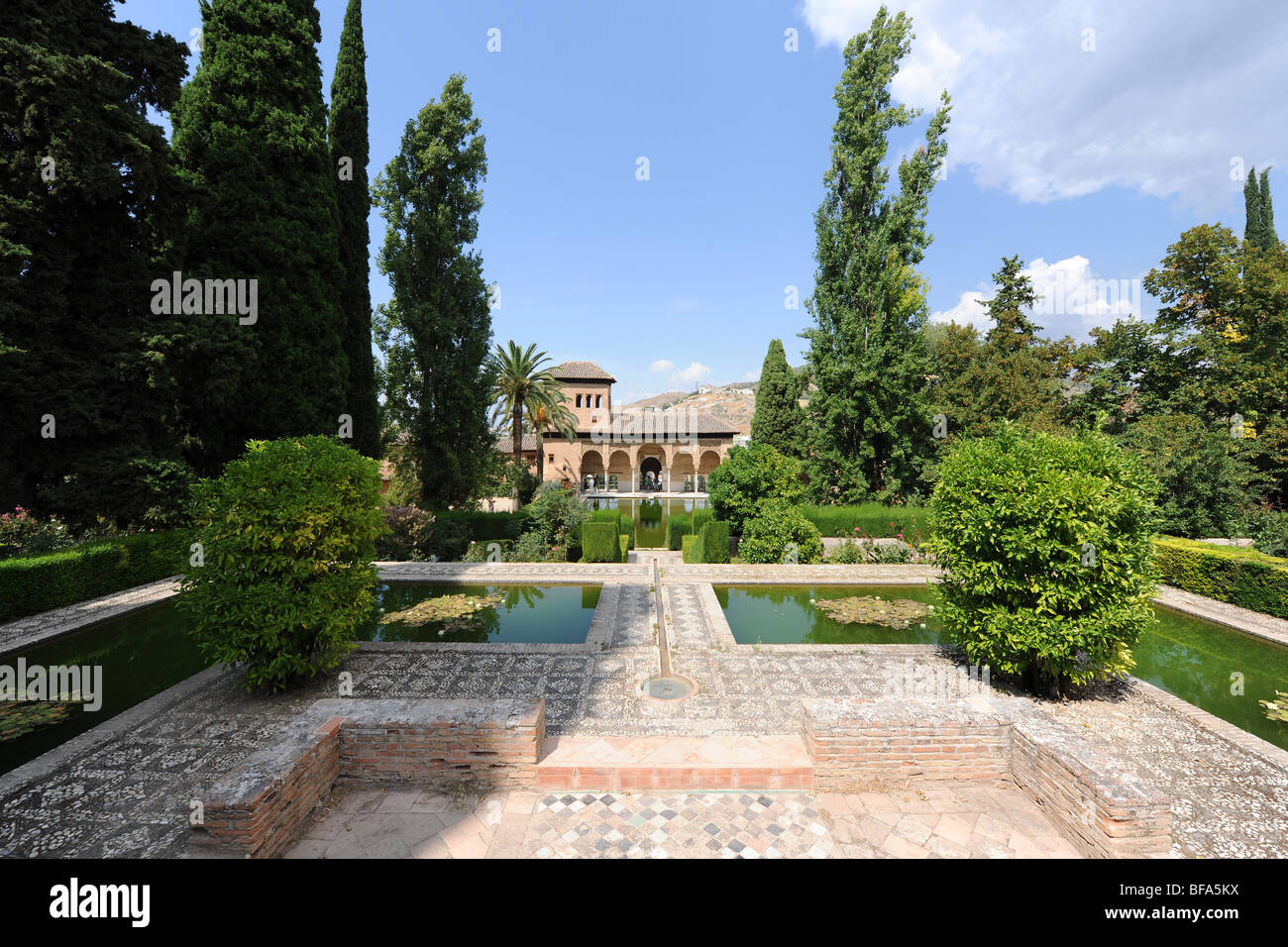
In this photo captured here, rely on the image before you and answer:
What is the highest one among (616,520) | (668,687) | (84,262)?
(84,262)

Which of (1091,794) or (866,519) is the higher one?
(866,519)

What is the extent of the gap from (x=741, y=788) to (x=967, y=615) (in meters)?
4.17

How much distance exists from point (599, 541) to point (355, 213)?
13.0m

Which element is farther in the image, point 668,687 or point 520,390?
point 520,390

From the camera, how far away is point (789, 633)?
9.02 metres

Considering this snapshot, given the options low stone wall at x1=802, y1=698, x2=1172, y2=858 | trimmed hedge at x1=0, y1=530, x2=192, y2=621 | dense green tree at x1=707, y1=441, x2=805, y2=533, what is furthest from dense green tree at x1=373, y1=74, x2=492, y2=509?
low stone wall at x1=802, y1=698, x2=1172, y2=858

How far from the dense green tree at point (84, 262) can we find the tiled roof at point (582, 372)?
30203 mm

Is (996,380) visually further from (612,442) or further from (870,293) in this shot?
(612,442)

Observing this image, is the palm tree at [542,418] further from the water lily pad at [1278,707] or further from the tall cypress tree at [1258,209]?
the tall cypress tree at [1258,209]

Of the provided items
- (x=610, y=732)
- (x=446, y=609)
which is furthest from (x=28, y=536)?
(x=610, y=732)

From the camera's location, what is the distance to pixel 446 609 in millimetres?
10086

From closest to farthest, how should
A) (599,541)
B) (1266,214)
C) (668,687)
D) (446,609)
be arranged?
→ (668,687) < (446,609) < (599,541) < (1266,214)

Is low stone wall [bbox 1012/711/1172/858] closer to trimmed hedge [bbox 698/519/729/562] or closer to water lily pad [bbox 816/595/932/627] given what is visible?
water lily pad [bbox 816/595/932/627]
